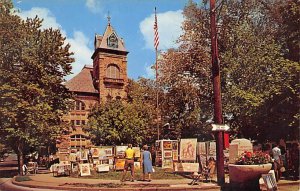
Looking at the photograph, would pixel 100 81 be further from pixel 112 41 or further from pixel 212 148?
pixel 212 148

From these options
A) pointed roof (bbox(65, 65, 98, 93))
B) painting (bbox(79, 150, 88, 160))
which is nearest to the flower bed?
painting (bbox(79, 150, 88, 160))

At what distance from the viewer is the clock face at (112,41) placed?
68.7 meters

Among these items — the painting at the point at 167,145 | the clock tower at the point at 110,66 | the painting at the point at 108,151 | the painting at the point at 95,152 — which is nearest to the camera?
the painting at the point at 167,145

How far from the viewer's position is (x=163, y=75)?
128 ft

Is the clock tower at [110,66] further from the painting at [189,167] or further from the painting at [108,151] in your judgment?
the painting at [189,167]

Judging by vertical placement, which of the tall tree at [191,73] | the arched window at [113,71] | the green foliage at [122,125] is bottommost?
the green foliage at [122,125]

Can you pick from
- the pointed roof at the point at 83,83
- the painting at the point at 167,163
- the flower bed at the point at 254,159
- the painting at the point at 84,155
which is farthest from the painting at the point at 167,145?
the pointed roof at the point at 83,83

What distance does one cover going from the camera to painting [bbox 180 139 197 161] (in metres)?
21.6

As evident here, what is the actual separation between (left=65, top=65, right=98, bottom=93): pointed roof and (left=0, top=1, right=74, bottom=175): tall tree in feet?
98.8

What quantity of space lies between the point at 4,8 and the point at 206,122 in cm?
2148

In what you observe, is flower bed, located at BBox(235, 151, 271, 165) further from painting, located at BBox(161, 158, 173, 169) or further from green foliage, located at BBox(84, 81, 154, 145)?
green foliage, located at BBox(84, 81, 154, 145)

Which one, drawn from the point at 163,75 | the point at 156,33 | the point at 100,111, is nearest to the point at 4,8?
the point at 156,33

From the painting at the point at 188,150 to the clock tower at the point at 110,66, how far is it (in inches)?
1732

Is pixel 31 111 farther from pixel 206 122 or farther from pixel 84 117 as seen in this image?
pixel 84 117
